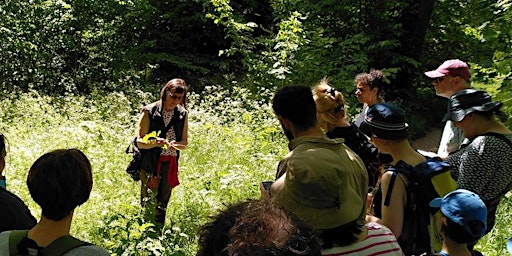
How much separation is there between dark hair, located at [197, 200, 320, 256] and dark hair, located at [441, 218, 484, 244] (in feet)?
3.94

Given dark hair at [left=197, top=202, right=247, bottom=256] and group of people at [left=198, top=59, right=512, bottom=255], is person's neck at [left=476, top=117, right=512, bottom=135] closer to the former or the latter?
group of people at [left=198, top=59, right=512, bottom=255]

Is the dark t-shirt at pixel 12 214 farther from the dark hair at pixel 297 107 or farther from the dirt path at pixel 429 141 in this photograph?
the dirt path at pixel 429 141

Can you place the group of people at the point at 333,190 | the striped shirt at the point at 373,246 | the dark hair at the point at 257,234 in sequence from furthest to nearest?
1. the striped shirt at the point at 373,246
2. the group of people at the point at 333,190
3. the dark hair at the point at 257,234

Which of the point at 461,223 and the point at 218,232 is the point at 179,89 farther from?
the point at 218,232

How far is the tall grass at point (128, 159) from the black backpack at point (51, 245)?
21.8 inches

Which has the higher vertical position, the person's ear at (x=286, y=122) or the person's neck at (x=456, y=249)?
the person's ear at (x=286, y=122)

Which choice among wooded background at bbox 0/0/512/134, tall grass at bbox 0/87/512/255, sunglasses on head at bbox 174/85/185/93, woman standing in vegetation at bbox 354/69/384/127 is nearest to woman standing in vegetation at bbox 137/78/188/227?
sunglasses on head at bbox 174/85/185/93

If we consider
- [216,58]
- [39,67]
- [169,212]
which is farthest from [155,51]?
[169,212]

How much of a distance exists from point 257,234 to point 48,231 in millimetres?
1225

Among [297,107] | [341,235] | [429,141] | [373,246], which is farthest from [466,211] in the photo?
[429,141]

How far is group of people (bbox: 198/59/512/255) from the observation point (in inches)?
58.0

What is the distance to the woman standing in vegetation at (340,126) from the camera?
3896 millimetres

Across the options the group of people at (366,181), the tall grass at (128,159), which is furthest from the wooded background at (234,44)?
the group of people at (366,181)

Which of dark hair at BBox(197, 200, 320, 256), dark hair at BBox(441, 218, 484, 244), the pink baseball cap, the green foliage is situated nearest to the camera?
dark hair at BBox(197, 200, 320, 256)
